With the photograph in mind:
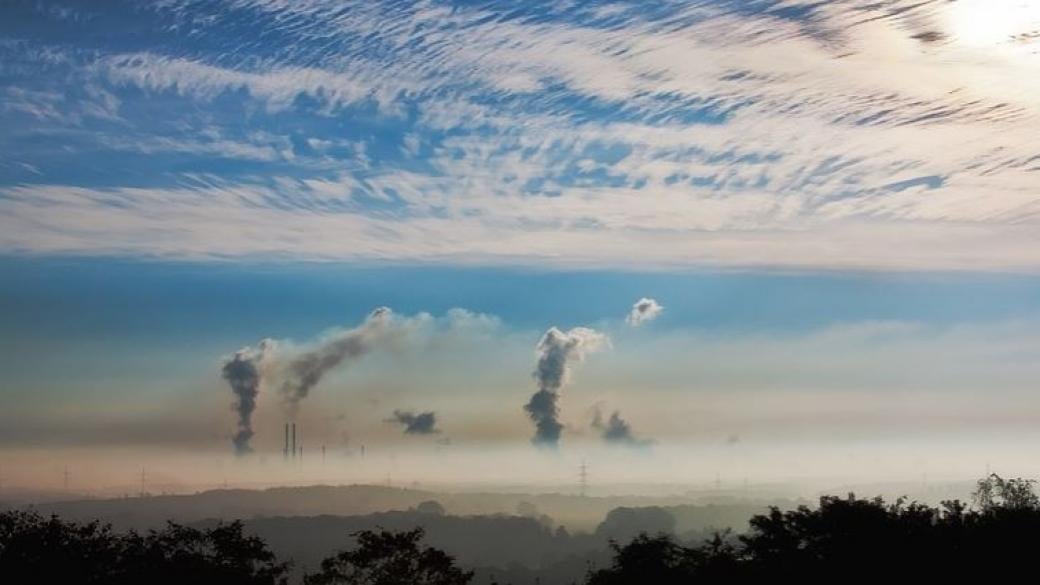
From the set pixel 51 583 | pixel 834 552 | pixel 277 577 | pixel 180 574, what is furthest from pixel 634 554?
pixel 51 583

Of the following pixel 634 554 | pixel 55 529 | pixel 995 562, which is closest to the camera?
pixel 995 562

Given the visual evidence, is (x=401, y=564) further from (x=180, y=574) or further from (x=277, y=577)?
(x=180, y=574)

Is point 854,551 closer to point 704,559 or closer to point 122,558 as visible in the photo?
point 704,559

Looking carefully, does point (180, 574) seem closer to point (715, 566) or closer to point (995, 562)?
point (715, 566)

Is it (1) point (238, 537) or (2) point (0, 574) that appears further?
(1) point (238, 537)

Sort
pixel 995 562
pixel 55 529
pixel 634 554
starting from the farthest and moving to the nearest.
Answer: pixel 634 554, pixel 55 529, pixel 995 562

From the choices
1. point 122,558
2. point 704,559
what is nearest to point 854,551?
point 704,559

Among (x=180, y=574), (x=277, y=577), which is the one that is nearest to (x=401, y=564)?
(x=277, y=577)
